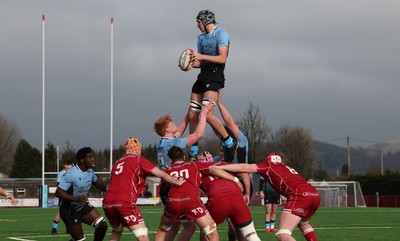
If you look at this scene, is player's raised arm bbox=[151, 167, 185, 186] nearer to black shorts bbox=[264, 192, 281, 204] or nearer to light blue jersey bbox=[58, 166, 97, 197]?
light blue jersey bbox=[58, 166, 97, 197]

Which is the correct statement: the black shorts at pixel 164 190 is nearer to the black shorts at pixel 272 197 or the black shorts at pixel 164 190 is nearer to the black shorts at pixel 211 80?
the black shorts at pixel 211 80

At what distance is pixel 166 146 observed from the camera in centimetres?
1509

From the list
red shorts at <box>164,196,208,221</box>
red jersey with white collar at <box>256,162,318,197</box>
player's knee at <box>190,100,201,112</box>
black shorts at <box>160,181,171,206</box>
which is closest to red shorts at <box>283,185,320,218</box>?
red jersey with white collar at <box>256,162,318,197</box>

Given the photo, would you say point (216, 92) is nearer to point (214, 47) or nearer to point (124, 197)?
point (214, 47)

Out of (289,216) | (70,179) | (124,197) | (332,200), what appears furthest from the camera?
(332,200)

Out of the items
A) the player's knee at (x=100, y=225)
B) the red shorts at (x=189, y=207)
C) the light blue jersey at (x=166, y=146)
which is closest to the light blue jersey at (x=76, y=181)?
the player's knee at (x=100, y=225)

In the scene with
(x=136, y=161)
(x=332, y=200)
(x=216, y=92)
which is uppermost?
(x=216, y=92)

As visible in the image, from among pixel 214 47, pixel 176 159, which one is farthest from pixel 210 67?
pixel 176 159

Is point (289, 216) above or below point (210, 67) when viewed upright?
below

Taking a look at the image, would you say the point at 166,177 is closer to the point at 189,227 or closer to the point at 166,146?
the point at 166,146

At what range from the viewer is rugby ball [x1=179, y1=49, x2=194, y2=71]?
14.2m

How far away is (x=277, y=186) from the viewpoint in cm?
1562

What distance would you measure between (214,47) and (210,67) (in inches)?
13.8

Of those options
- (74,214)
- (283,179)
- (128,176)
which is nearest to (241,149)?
(283,179)
